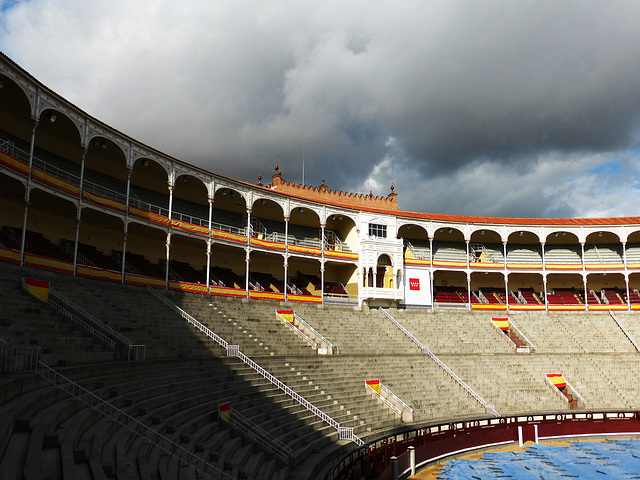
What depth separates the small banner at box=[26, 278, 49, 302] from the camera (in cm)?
2022

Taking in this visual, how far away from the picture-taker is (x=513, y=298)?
49.7m

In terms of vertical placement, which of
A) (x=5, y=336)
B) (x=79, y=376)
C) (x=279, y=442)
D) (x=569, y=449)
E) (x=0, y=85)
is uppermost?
(x=0, y=85)

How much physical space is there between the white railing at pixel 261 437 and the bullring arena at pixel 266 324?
0.08m

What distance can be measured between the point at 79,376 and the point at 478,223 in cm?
4030

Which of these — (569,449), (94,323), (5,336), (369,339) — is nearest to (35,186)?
(94,323)

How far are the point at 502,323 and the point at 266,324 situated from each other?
21621mm

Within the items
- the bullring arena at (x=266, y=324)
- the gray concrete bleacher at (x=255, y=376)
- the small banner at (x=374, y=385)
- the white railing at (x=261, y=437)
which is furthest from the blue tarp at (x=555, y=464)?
the white railing at (x=261, y=437)

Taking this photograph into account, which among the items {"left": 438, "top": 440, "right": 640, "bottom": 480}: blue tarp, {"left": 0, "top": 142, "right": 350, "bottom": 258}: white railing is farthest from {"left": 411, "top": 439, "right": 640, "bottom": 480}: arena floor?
{"left": 0, "top": 142, "right": 350, "bottom": 258}: white railing

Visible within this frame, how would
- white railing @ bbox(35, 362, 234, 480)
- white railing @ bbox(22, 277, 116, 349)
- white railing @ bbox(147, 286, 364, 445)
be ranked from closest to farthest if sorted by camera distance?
1. white railing @ bbox(35, 362, 234, 480)
2. white railing @ bbox(22, 277, 116, 349)
3. white railing @ bbox(147, 286, 364, 445)

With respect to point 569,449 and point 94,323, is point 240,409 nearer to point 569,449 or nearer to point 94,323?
point 94,323

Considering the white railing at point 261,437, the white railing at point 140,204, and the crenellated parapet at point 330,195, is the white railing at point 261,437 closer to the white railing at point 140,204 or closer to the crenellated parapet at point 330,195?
the white railing at point 140,204

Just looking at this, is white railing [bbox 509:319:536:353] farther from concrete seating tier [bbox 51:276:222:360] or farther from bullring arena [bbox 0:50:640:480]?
concrete seating tier [bbox 51:276:222:360]

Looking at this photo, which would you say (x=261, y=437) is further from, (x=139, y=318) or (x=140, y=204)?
(x=140, y=204)

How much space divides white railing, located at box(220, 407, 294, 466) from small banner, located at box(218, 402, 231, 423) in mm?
161
